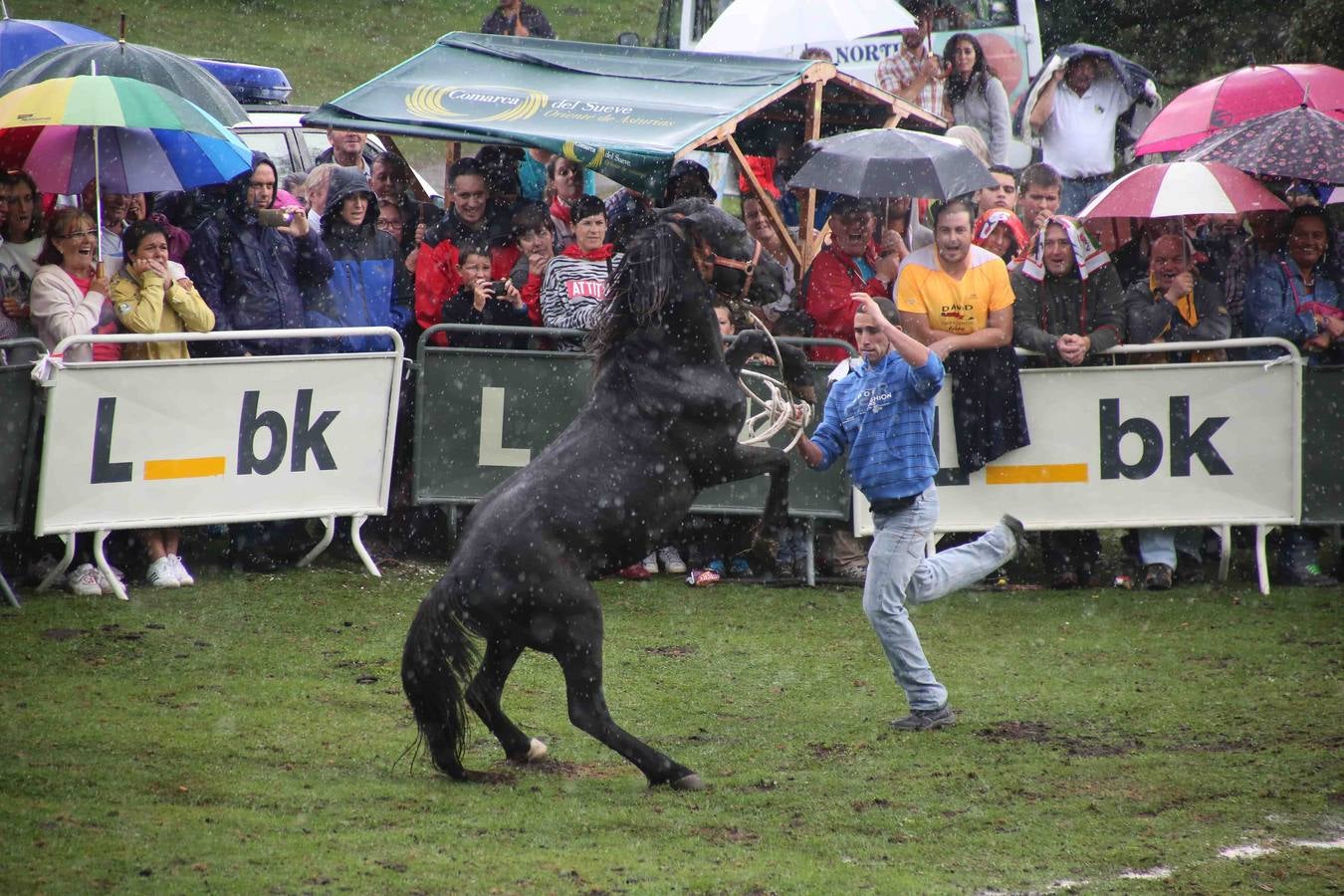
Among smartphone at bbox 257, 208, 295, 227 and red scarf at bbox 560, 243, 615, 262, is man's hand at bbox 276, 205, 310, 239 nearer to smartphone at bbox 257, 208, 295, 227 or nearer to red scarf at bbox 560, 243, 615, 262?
smartphone at bbox 257, 208, 295, 227

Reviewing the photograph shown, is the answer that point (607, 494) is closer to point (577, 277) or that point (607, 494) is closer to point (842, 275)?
point (577, 277)

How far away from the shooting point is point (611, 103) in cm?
1052

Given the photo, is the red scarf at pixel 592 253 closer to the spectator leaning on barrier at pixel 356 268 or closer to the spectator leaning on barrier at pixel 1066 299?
the spectator leaning on barrier at pixel 356 268

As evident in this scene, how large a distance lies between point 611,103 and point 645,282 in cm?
453

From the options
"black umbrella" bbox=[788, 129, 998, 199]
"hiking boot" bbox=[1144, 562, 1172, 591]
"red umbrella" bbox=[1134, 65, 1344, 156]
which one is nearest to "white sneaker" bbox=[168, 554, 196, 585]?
"black umbrella" bbox=[788, 129, 998, 199]

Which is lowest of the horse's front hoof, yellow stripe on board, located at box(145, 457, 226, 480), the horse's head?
the horse's front hoof

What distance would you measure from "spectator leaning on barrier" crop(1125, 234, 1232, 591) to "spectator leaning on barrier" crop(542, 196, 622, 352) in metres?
3.63

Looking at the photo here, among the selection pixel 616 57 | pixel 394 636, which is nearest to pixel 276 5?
pixel 616 57

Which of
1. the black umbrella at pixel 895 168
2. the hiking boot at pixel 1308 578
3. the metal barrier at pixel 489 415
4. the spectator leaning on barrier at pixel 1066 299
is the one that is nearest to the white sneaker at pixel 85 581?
the metal barrier at pixel 489 415

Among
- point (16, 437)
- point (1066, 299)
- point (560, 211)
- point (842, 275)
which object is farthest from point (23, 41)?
point (1066, 299)

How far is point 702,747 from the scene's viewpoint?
6.68 meters

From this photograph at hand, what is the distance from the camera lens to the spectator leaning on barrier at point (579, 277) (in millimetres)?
9844

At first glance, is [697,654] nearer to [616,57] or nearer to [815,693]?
[815,693]

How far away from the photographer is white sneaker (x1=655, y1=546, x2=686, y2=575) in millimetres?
10000
